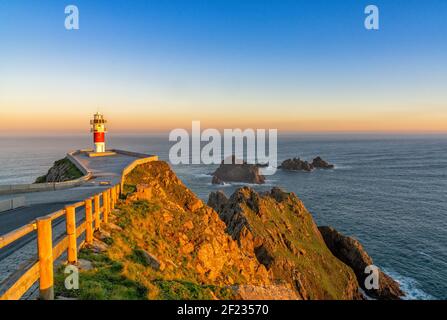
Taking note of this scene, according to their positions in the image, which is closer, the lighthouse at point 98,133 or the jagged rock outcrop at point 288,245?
the jagged rock outcrop at point 288,245

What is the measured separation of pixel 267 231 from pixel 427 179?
3305 inches

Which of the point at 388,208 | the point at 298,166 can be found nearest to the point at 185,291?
the point at 388,208

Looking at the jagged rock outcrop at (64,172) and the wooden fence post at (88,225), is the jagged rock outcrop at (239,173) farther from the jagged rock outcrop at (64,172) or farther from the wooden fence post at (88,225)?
the wooden fence post at (88,225)

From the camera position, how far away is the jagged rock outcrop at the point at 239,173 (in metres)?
95.1

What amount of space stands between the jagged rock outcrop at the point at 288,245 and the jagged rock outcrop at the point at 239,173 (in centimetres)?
4981

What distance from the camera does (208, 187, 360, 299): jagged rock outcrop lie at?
A: 29844 millimetres

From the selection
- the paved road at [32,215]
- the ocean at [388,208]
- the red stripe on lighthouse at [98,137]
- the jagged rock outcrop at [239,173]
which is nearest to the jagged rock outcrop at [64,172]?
the paved road at [32,215]

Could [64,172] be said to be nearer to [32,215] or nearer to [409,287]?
[32,215]

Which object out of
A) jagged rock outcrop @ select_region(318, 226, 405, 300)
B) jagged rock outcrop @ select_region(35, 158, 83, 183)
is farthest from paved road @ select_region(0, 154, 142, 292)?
jagged rock outcrop @ select_region(318, 226, 405, 300)

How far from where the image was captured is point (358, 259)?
1518 inches

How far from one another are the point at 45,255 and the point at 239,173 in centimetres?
9454

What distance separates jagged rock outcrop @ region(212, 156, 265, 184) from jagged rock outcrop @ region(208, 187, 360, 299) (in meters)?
49.8
